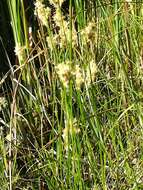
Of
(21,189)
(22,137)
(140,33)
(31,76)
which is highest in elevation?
(140,33)

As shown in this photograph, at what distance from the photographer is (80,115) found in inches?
49.6

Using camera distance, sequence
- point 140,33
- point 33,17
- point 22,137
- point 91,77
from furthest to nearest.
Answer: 1. point 33,17
2. point 140,33
3. point 22,137
4. point 91,77

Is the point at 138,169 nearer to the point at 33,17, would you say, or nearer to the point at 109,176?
the point at 109,176

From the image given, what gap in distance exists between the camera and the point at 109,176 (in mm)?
1334

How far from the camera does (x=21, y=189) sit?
1.40 meters

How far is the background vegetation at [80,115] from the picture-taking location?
115 cm

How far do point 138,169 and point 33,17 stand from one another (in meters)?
1.02

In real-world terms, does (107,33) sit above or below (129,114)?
above

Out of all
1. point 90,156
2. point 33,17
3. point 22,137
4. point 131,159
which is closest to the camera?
point 90,156

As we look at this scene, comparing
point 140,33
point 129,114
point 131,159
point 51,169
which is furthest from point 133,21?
point 51,169

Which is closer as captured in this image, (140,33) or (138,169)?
(138,169)

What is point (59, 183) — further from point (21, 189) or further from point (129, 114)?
point (129, 114)

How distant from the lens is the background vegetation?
115cm

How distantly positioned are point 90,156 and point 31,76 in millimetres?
601
